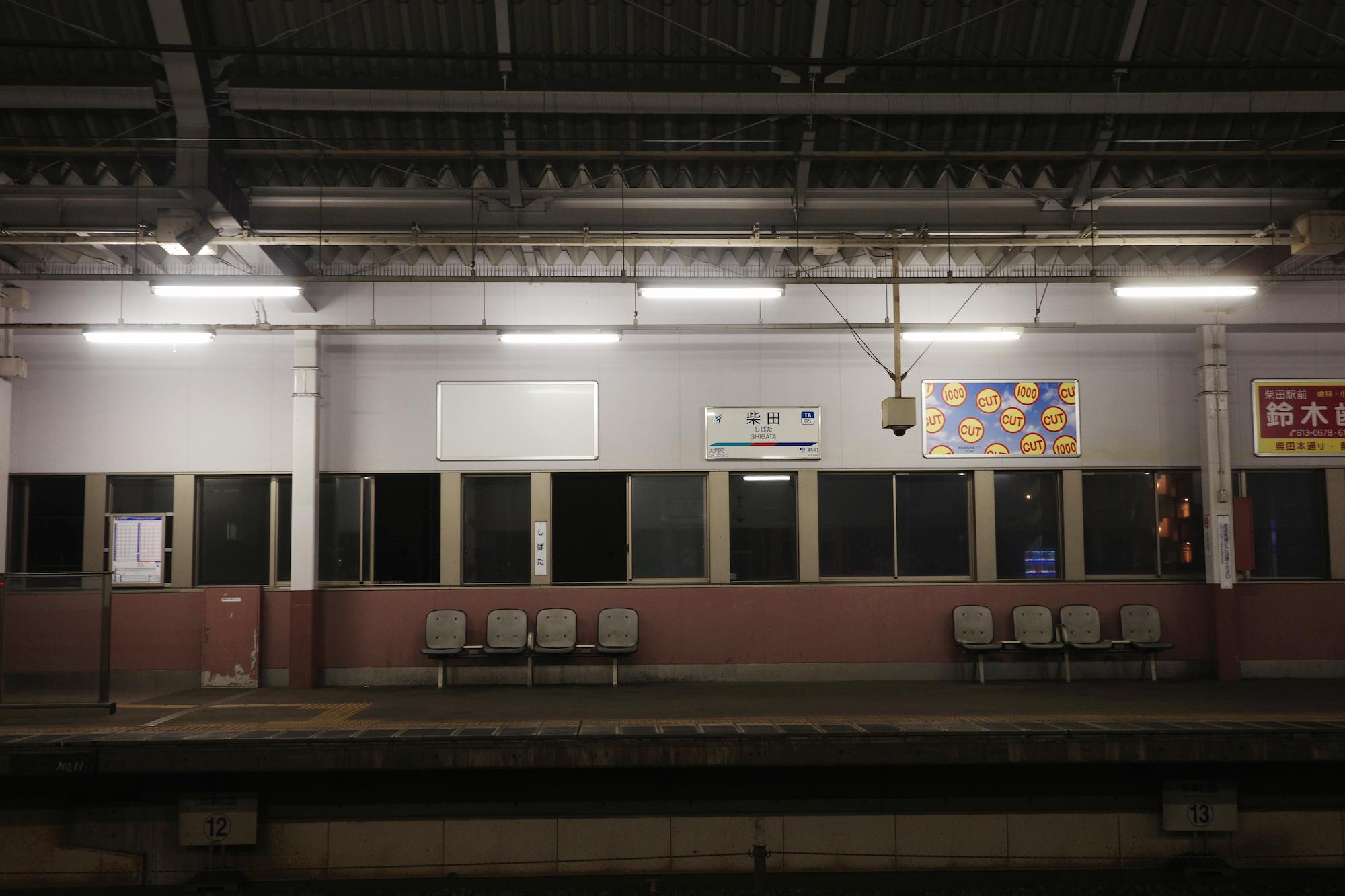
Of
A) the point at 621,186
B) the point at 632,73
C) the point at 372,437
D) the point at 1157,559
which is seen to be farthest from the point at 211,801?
the point at 1157,559

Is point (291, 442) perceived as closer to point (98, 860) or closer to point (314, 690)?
point (314, 690)

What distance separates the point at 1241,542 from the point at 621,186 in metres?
6.95

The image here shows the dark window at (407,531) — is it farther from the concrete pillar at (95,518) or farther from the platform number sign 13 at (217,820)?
the platform number sign 13 at (217,820)

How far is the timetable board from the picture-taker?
9133 mm

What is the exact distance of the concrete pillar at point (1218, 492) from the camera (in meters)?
8.98

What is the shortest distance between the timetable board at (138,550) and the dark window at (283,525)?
113 cm

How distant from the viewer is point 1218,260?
942 cm

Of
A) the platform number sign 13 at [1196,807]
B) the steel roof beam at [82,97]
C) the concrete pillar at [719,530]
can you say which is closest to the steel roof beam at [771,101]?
the steel roof beam at [82,97]

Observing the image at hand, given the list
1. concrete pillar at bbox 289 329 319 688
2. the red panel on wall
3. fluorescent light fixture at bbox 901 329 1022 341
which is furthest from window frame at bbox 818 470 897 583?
concrete pillar at bbox 289 329 319 688

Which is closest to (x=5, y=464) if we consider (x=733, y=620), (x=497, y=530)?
(x=497, y=530)

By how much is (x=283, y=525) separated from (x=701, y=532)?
424cm

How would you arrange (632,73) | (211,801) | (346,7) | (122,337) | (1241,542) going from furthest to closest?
(1241,542), (122,337), (632,73), (346,7), (211,801)

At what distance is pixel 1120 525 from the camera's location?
30.9 ft

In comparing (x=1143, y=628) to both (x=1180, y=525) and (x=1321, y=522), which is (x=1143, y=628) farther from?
(x=1321, y=522)
